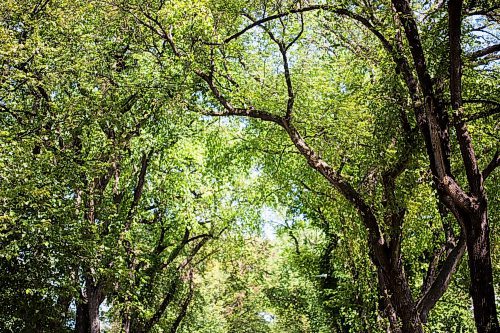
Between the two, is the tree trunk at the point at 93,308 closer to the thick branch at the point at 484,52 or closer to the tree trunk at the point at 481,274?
the tree trunk at the point at 481,274

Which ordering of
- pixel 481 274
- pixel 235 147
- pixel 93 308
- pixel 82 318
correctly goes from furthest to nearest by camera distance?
pixel 235 147 → pixel 82 318 → pixel 93 308 → pixel 481 274

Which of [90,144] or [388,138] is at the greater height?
[90,144]

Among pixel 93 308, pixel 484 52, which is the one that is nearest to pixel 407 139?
pixel 484 52

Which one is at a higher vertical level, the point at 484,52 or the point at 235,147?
the point at 235,147

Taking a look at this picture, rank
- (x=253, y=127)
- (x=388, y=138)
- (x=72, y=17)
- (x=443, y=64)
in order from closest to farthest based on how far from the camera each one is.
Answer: (x=443, y=64) → (x=388, y=138) → (x=72, y=17) → (x=253, y=127)

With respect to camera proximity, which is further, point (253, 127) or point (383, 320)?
point (253, 127)

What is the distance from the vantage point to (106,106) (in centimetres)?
1106

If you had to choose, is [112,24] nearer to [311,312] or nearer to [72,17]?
[72,17]

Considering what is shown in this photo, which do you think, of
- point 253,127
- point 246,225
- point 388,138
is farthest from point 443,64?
point 246,225

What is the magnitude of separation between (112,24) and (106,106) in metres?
2.01

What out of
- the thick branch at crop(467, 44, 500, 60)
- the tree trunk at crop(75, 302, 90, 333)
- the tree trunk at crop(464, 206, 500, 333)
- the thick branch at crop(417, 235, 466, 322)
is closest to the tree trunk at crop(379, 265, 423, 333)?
the thick branch at crop(417, 235, 466, 322)

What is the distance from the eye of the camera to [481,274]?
239 inches

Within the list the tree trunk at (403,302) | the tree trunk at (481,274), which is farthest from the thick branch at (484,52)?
the tree trunk at (403,302)

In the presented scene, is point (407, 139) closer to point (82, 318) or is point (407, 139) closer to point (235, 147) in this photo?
point (82, 318)
